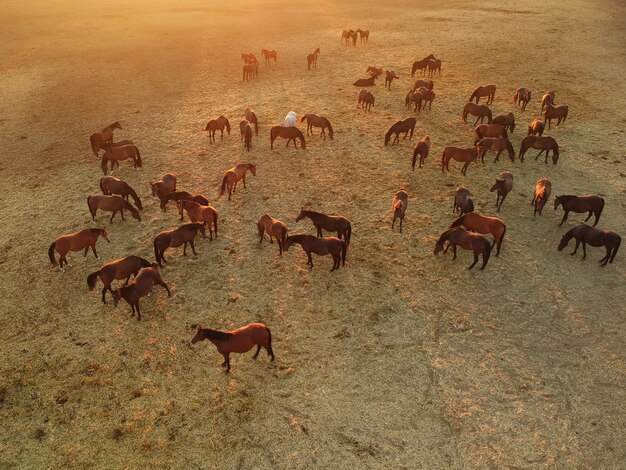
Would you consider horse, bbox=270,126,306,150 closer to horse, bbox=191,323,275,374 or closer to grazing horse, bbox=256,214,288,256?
grazing horse, bbox=256,214,288,256

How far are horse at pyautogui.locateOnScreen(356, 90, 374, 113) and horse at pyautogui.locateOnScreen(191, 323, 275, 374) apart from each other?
1302cm

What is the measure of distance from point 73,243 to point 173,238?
2.25 metres

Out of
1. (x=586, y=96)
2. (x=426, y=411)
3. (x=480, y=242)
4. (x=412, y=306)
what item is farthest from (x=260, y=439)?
(x=586, y=96)

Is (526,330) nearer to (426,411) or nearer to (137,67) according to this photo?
(426,411)

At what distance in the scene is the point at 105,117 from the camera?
18328 mm

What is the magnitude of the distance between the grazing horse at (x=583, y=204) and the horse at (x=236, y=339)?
332 inches

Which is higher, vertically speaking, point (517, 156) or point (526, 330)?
point (517, 156)

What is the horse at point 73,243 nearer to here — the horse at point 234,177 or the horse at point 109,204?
the horse at point 109,204

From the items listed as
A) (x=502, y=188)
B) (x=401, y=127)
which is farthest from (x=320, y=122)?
(x=502, y=188)

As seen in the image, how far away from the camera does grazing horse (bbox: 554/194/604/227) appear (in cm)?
1098

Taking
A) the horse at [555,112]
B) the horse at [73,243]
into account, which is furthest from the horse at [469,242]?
the horse at [555,112]

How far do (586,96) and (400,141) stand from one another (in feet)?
33.7

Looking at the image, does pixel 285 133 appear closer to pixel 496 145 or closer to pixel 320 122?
pixel 320 122

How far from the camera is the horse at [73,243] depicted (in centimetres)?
974
